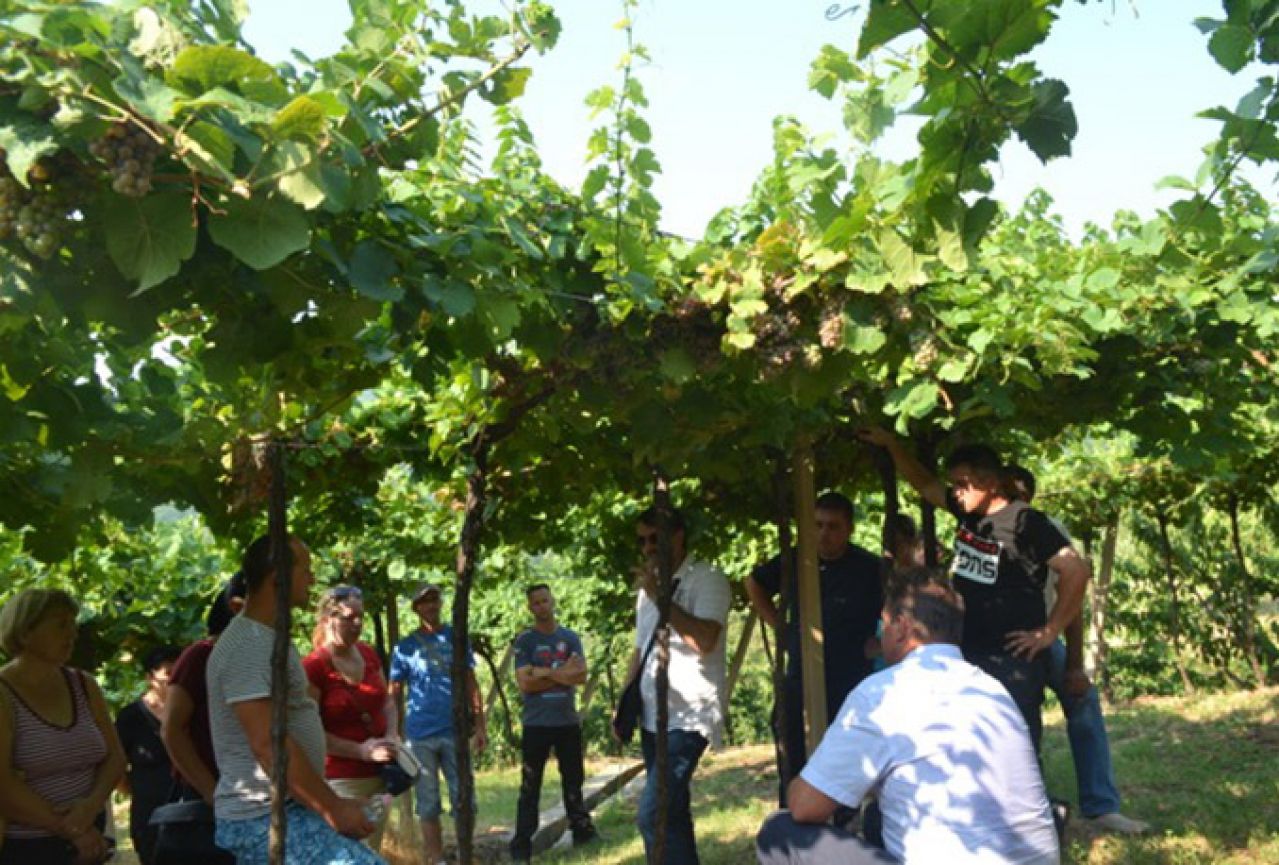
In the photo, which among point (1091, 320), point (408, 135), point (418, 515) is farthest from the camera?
point (418, 515)

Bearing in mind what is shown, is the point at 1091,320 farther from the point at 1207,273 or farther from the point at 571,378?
the point at 571,378

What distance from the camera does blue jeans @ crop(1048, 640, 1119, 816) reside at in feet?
18.3

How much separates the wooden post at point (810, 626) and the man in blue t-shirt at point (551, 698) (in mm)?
2885

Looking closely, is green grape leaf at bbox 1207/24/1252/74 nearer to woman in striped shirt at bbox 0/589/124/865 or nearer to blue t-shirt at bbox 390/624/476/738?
woman in striped shirt at bbox 0/589/124/865

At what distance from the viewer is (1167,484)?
13234 mm

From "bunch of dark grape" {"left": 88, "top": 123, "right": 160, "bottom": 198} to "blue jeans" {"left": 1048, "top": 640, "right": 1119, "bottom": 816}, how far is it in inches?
178

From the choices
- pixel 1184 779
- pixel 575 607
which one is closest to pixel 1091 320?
pixel 1184 779

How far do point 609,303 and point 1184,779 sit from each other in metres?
5.63

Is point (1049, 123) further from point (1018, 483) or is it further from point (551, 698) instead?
point (551, 698)

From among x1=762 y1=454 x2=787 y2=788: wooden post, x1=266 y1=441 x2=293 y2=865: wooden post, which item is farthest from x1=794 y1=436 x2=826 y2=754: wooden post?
x1=266 y1=441 x2=293 y2=865: wooden post

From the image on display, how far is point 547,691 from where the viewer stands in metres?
7.80

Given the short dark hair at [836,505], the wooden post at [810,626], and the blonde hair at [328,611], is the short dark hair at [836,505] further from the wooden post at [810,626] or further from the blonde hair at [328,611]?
the blonde hair at [328,611]

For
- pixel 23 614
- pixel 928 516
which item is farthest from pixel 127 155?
pixel 928 516

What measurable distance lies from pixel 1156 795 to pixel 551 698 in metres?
3.42
